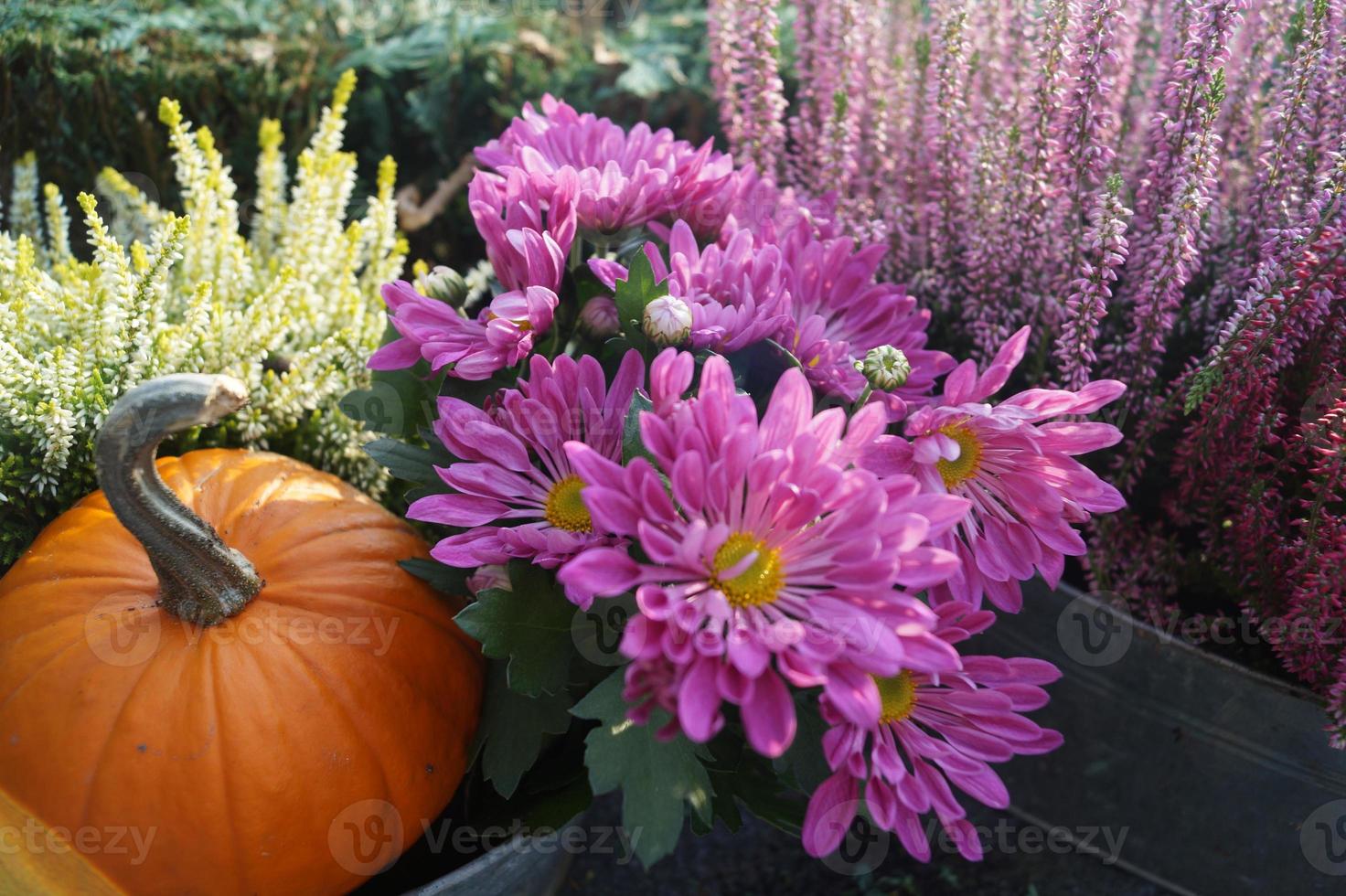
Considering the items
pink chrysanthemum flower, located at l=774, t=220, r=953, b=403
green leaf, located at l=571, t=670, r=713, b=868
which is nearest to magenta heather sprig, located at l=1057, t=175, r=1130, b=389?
pink chrysanthemum flower, located at l=774, t=220, r=953, b=403

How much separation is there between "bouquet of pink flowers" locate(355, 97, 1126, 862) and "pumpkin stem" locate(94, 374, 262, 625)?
17 centimetres

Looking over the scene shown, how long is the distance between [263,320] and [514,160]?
1.18 ft

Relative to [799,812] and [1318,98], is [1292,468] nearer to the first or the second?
[1318,98]

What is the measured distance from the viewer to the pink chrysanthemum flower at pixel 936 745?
30.5 inches

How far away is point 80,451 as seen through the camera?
1.04 metres

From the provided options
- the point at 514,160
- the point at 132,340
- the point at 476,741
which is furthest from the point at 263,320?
the point at 476,741

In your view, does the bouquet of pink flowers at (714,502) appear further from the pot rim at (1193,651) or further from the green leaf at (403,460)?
the pot rim at (1193,651)

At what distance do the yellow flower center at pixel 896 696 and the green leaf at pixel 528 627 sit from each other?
0.28m

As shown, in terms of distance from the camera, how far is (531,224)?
37.3 inches

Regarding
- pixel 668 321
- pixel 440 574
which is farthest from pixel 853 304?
pixel 440 574

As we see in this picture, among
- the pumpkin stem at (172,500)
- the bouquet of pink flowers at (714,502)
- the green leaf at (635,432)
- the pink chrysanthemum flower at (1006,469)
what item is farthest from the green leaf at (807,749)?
the pumpkin stem at (172,500)

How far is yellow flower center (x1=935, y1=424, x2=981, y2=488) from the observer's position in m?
0.88

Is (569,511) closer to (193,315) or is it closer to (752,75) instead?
(193,315)

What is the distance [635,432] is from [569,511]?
0.13m
